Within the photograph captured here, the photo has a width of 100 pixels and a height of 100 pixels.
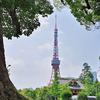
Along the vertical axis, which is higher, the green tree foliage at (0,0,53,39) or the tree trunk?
the green tree foliage at (0,0,53,39)

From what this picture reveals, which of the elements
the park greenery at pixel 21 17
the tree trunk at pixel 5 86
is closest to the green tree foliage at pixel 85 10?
the park greenery at pixel 21 17

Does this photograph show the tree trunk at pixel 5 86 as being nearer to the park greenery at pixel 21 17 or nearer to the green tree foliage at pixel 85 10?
the park greenery at pixel 21 17

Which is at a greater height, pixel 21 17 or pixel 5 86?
pixel 21 17

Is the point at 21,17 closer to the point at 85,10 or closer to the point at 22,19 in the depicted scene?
the point at 22,19

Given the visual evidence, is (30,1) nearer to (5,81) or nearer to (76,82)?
(5,81)

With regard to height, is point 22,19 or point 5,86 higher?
point 22,19

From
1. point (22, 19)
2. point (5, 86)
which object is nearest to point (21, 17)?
point (22, 19)

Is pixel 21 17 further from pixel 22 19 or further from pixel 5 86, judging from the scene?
pixel 5 86

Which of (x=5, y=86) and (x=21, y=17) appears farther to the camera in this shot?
(x=21, y=17)

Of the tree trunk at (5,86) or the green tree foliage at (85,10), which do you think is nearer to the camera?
the tree trunk at (5,86)

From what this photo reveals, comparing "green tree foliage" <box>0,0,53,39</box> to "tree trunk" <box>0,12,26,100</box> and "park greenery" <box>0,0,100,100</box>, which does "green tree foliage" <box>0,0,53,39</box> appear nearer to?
"park greenery" <box>0,0,100,100</box>

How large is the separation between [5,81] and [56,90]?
30.4 meters

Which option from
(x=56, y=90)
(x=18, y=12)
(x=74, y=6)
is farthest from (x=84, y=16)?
(x=56, y=90)

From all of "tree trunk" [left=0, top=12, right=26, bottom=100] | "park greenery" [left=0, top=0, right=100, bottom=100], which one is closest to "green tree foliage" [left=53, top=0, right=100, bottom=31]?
"park greenery" [left=0, top=0, right=100, bottom=100]
